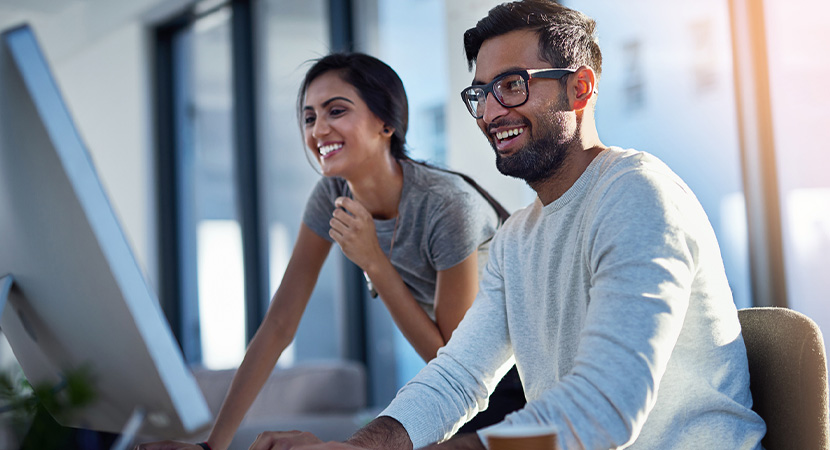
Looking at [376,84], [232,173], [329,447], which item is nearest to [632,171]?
[329,447]

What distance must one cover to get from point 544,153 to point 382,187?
0.59 metres

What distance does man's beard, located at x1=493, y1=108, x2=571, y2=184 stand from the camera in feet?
4.13

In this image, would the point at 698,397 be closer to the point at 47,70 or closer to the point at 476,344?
the point at 476,344

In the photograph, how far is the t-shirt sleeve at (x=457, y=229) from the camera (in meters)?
1.61

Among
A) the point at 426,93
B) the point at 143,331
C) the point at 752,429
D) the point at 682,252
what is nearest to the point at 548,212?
the point at 682,252

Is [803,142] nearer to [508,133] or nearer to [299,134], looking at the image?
[508,133]

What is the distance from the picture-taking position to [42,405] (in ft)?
2.00

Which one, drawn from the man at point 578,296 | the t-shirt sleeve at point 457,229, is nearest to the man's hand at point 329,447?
the man at point 578,296

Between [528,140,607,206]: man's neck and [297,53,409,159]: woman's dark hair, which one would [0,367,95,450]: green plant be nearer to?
[528,140,607,206]: man's neck

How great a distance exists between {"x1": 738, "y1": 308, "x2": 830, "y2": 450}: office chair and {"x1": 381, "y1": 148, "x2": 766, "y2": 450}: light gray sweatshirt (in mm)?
31

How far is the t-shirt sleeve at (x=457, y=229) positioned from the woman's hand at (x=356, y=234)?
13cm

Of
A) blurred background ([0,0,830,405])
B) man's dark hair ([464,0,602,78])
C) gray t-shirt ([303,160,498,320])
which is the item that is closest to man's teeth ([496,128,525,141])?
man's dark hair ([464,0,602,78])

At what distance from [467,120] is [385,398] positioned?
181 cm

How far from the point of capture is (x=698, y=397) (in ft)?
3.40
